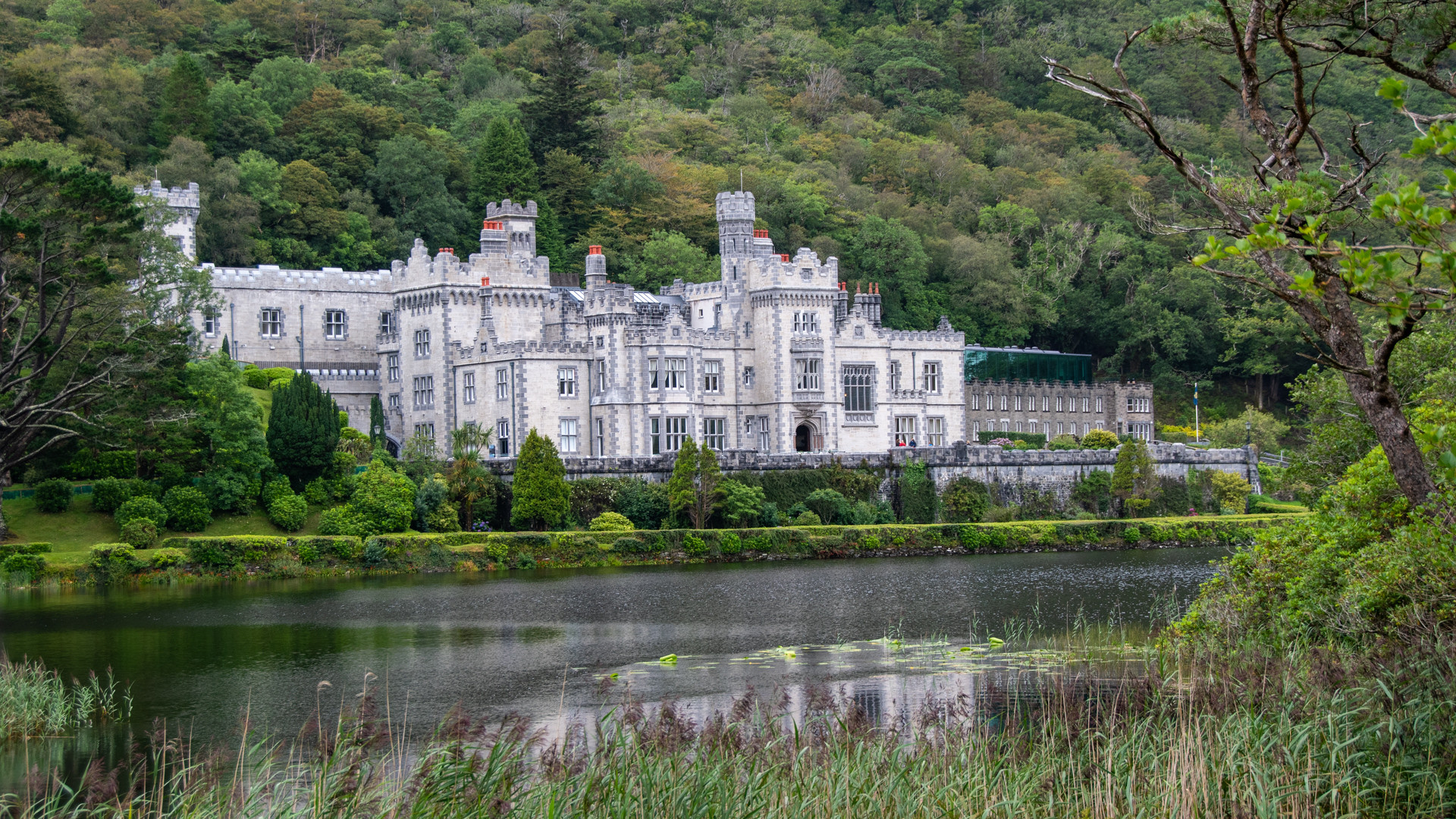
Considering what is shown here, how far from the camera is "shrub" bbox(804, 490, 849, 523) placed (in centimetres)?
5347

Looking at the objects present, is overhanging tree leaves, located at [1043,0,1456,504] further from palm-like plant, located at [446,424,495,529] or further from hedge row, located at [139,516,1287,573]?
palm-like plant, located at [446,424,495,529]

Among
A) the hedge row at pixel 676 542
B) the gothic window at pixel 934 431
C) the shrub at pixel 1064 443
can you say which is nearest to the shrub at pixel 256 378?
the hedge row at pixel 676 542

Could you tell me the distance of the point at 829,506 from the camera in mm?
53625

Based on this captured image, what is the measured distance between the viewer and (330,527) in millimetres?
46781

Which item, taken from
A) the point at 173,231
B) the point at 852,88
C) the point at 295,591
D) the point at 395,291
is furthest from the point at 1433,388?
the point at 852,88

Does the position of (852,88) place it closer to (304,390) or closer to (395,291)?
(395,291)

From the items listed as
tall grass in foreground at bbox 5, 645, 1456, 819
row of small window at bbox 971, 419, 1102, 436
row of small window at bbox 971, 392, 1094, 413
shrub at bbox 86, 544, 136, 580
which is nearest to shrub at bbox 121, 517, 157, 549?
shrub at bbox 86, 544, 136, 580

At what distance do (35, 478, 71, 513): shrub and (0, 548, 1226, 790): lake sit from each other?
7.97 metres

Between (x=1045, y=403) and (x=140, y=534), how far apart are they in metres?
47.0

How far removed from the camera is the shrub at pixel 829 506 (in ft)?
175

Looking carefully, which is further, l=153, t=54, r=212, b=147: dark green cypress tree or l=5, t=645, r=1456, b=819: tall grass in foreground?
l=153, t=54, r=212, b=147: dark green cypress tree

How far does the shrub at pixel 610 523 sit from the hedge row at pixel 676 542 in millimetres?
1203

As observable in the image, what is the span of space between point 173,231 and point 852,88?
63.8 m

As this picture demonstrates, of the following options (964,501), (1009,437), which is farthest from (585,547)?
(1009,437)
